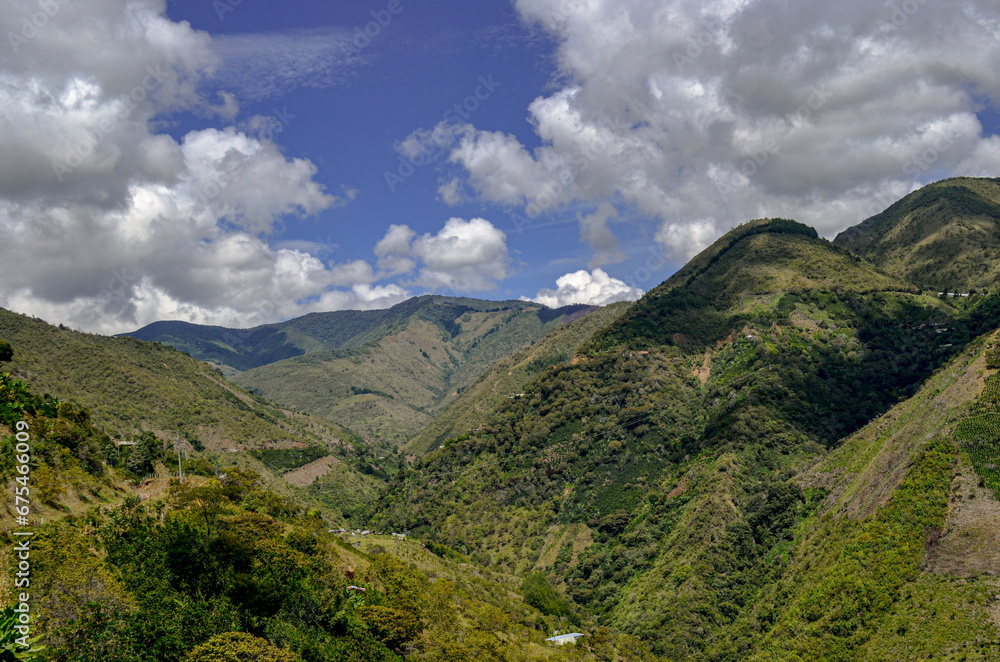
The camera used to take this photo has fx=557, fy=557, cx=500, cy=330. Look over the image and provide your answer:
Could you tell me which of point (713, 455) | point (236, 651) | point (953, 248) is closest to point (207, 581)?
point (236, 651)

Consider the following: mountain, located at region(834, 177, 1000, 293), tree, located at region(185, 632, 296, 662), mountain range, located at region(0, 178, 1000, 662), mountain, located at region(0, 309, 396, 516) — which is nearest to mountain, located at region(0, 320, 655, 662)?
tree, located at region(185, 632, 296, 662)

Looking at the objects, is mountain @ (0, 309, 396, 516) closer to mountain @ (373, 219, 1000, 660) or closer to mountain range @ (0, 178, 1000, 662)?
mountain range @ (0, 178, 1000, 662)

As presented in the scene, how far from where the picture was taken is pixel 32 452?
34.6 m

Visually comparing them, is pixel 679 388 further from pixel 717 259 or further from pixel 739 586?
pixel 717 259

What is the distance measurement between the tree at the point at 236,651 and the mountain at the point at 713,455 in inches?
2077

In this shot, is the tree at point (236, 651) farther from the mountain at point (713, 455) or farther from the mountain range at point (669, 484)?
the mountain at point (713, 455)

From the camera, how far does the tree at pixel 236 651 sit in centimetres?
2544

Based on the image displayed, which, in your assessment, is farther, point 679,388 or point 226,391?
point 226,391

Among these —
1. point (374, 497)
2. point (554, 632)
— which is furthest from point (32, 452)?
point (374, 497)

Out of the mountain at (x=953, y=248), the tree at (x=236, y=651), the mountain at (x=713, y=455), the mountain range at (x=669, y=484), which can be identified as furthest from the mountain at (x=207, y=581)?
the mountain at (x=953, y=248)

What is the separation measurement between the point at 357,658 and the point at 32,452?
947 inches

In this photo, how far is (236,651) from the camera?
26219mm

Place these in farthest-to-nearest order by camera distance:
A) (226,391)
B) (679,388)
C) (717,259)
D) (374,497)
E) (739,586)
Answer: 1. (226,391)
2. (717,259)
3. (374,497)
4. (679,388)
5. (739,586)

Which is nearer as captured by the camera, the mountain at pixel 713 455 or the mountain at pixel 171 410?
the mountain at pixel 713 455
